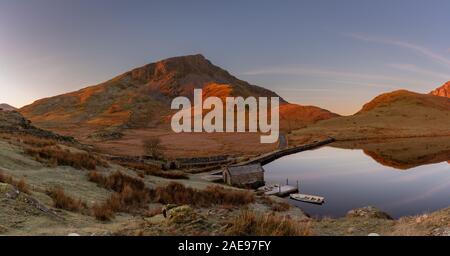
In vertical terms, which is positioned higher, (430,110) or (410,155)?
(430,110)

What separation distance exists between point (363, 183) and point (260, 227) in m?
40.2

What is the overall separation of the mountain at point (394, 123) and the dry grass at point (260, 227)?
111352 mm

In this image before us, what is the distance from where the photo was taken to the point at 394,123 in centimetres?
14525

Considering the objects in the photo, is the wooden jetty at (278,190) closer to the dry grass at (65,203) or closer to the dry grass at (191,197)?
the dry grass at (191,197)

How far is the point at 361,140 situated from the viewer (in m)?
107

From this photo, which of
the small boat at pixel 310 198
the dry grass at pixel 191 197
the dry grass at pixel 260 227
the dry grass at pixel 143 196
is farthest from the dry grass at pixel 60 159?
the small boat at pixel 310 198

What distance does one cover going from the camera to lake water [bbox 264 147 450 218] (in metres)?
31.7

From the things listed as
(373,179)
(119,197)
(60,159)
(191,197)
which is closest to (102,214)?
(119,197)

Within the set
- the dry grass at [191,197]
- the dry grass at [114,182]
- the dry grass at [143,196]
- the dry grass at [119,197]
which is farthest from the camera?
the dry grass at [191,197]

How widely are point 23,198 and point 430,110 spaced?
20304cm

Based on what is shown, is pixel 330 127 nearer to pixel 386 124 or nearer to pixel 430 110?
pixel 386 124

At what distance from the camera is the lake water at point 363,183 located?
31.7m

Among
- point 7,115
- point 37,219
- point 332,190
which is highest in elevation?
point 7,115
